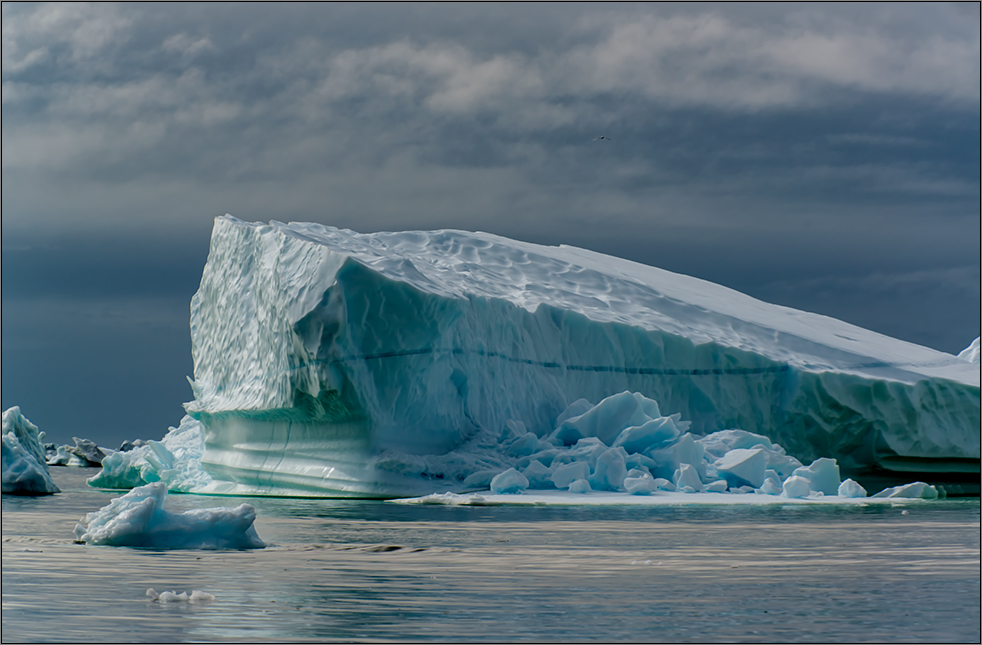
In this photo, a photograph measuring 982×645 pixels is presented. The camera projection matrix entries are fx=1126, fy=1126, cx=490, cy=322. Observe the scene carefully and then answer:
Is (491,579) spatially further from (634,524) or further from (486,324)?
(486,324)

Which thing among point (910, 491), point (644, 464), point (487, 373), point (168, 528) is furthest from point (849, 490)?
point (168, 528)

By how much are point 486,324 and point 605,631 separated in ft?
34.6

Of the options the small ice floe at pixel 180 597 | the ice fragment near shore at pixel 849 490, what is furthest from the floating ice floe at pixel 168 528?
the ice fragment near shore at pixel 849 490

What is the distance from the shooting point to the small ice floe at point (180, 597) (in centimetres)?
475

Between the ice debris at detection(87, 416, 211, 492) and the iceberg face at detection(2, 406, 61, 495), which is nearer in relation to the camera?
the iceberg face at detection(2, 406, 61, 495)

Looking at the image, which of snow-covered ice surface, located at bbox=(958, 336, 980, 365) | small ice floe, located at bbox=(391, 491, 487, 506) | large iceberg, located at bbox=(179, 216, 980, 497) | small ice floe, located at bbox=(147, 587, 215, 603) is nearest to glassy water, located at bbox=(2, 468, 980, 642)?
small ice floe, located at bbox=(147, 587, 215, 603)

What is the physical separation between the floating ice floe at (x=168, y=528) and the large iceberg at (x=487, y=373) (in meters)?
5.88

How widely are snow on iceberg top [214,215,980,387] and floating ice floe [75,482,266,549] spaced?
7.30 meters

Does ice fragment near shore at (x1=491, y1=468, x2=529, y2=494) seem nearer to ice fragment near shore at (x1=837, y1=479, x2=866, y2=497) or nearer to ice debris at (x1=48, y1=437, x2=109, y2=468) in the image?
ice fragment near shore at (x1=837, y1=479, x2=866, y2=497)

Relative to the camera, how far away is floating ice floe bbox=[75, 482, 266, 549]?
7137 mm

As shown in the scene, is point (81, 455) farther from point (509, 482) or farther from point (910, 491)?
point (910, 491)

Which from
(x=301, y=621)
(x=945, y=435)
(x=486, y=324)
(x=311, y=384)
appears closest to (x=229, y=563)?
(x=301, y=621)

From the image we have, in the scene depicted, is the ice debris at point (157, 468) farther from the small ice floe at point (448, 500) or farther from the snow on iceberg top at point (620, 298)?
the small ice floe at point (448, 500)

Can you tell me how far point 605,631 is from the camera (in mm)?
4176
